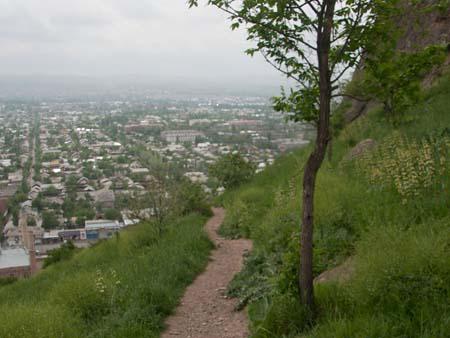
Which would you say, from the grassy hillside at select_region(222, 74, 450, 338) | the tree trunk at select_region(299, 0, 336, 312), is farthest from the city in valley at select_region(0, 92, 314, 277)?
the grassy hillside at select_region(222, 74, 450, 338)

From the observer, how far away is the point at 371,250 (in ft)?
15.9

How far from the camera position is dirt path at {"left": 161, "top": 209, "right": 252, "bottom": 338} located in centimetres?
575

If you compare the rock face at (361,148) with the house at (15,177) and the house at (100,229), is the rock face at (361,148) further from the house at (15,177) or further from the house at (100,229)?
the house at (15,177)

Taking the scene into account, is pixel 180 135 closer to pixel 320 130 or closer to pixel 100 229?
pixel 100 229

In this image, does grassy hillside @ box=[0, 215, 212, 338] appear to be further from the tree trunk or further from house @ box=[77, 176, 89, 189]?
house @ box=[77, 176, 89, 189]

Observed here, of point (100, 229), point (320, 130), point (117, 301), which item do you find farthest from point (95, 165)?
point (320, 130)

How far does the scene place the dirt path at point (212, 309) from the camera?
226 inches

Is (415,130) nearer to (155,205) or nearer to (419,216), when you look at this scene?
(419,216)

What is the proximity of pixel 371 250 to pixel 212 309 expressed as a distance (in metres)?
2.52

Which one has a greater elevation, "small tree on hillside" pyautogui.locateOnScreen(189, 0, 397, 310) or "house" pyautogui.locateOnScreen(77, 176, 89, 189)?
"small tree on hillside" pyautogui.locateOnScreen(189, 0, 397, 310)

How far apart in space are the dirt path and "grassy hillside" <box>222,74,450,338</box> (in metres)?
0.27

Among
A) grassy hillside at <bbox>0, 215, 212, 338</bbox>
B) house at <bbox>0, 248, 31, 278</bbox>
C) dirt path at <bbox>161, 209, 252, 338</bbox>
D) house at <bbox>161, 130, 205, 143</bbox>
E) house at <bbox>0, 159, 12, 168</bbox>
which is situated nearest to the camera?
grassy hillside at <bbox>0, 215, 212, 338</bbox>

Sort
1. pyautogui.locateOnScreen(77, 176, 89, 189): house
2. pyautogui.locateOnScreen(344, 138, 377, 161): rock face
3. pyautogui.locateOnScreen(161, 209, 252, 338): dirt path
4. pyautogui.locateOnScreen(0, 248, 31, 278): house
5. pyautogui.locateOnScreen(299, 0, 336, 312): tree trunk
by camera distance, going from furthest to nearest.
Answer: pyautogui.locateOnScreen(77, 176, 89, 189): house
pyautogui.locateOnScreen(0, 248, 31, 278): house
pyautogui.locateOnScreen(344, 138, 377, 161): rock face
pyautogui.locateOnScreen(161, 209, 252, 338): dirt path
pyautogui.locateOnScreen(299, 0, 336, 312): tree trunk

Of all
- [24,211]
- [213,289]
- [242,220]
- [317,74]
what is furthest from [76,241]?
[317,74]
